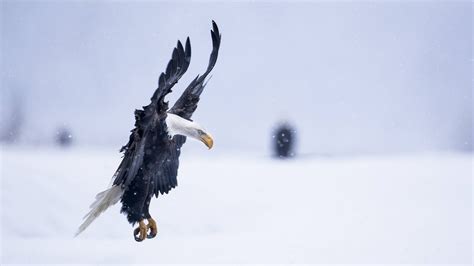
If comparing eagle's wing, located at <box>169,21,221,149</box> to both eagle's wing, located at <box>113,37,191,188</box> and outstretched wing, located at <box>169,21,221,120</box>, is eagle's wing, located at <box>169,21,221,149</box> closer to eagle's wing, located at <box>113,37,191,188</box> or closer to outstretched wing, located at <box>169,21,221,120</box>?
outstretched wing, located at <box>169,21,221,120</box>

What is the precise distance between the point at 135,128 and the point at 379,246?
311 centimetres

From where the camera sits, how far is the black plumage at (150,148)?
2.13 metres

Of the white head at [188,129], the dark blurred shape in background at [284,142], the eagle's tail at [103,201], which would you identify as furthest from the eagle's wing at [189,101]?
the dark blurred shape in background at [284,142]

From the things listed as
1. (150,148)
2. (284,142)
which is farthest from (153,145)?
(284,142)

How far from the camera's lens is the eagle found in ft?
7.04

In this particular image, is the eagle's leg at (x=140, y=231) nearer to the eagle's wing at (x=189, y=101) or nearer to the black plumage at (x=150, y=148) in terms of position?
the black plumage at (x=150, y=148)

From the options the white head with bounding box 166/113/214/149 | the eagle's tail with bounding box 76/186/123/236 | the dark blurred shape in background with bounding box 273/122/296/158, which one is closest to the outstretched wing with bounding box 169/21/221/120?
the white head with bounding box 166/113/214/149

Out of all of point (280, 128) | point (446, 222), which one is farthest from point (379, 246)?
point (280, 128)

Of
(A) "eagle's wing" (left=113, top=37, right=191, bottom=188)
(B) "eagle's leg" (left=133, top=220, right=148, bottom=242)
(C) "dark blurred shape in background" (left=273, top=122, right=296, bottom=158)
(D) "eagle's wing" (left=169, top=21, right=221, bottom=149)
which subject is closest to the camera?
(A) "eagle's wing" (left=113, top=37, right=191, bottom=188)

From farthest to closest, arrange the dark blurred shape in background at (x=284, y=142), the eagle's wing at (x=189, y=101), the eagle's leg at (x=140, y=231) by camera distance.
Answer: the dark blurred shape in background at (x=284, y=142), the eagle's wing at (x=189, y=101), the eagle's leg at (x=140, y=231)

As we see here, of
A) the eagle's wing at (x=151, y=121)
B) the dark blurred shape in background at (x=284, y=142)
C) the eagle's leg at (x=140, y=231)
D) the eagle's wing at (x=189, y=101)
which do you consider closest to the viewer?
the eagle's wing at (x=151, y=121)

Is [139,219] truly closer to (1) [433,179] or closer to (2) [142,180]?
(2) [142,180]

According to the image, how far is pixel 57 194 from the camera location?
5406 millimetres

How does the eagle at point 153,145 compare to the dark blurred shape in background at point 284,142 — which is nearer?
the eagle at point 153,145
